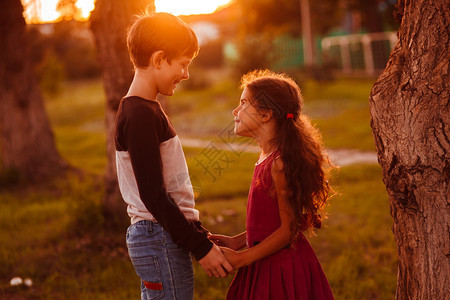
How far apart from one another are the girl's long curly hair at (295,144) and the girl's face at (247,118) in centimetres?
3

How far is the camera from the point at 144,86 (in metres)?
2.08

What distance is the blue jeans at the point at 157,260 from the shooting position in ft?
6.87

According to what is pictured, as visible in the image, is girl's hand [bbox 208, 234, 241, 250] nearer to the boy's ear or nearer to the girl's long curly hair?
the girl's long curly hair

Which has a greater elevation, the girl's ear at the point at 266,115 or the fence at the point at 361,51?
the fence at the point at 361,51

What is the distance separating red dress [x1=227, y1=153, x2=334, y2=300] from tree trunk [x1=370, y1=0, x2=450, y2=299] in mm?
480

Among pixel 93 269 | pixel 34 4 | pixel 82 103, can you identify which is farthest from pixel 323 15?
pixel 93 269

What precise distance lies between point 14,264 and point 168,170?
10.0 feet

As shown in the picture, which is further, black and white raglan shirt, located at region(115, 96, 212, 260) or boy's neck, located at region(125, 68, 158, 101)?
boy's neck, located at region(125, 68, 158, 101)

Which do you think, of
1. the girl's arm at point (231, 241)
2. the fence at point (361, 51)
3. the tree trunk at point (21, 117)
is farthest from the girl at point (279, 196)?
the fence at point (361, 51)

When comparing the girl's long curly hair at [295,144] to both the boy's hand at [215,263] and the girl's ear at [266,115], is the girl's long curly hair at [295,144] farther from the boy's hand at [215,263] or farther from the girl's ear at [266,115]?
the boy's hand at [215,263]

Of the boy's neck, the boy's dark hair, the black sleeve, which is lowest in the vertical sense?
the black sleeve

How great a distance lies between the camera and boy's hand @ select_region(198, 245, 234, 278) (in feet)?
6.67

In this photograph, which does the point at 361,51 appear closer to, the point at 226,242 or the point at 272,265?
the point at 226,242

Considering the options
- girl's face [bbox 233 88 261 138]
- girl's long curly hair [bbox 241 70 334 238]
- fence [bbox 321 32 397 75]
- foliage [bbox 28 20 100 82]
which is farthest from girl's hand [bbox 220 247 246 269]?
fence [bbox 321 32 397 75]
